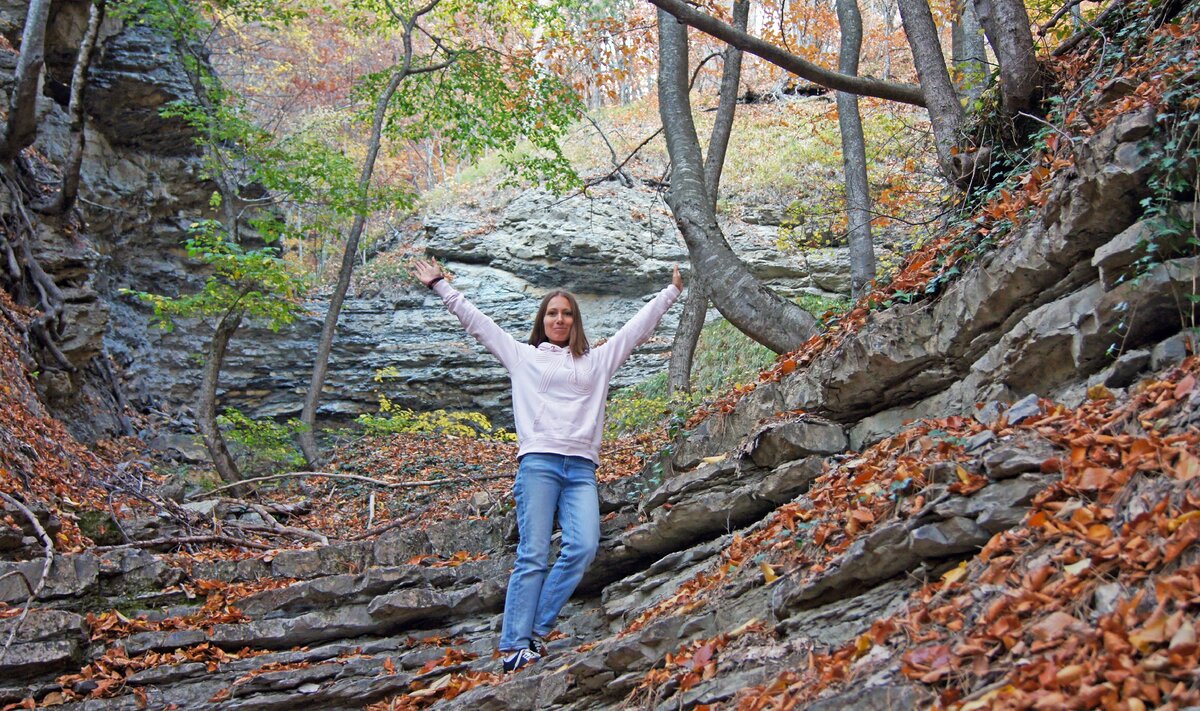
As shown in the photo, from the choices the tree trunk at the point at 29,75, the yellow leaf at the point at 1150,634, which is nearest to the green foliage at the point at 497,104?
the tree trunk at the point at 29,75

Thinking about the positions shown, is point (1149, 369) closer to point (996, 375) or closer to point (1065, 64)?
point (996, 375)

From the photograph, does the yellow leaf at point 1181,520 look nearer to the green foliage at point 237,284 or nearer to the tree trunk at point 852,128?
the tree trunk at point 852,128

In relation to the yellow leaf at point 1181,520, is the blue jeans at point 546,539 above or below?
below

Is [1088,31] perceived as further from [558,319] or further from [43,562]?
[43,562]

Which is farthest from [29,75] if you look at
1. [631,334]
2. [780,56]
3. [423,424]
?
[780,56]

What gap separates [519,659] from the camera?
4711 millimetres

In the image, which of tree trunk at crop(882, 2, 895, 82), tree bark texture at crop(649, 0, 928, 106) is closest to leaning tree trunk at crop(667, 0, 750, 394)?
tree bark texture at crop(649, 0, 928, 106)

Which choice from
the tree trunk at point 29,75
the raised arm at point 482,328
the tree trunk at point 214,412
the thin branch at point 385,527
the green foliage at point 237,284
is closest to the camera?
the raised arm at point 482,328

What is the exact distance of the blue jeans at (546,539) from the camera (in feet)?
15.9

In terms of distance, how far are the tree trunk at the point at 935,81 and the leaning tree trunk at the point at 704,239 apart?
1.64 meters

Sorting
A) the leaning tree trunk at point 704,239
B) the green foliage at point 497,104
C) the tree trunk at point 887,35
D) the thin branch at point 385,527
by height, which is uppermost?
→ the tree trunk at point 887,35

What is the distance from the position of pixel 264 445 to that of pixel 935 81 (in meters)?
11.2

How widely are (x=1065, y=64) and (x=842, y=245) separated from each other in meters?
12.1

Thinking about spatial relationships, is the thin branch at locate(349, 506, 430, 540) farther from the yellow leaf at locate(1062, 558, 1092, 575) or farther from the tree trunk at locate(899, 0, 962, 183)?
the yellow leaf at locate(1062, 558, 1092, 575)
